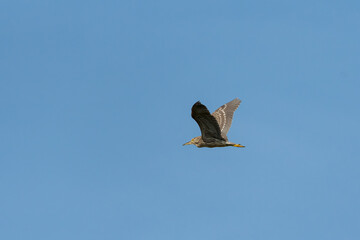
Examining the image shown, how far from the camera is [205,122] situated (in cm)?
4159

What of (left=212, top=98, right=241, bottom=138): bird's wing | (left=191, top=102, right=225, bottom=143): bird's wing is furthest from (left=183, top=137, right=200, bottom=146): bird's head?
(left=212, top=98, right=241, bottom=138): bird's wing

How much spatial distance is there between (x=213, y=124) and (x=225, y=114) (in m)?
5.42

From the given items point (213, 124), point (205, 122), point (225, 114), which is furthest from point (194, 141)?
point (205, 122)

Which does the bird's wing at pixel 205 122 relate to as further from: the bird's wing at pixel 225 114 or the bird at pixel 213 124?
the bird's wing at pixel 225 114

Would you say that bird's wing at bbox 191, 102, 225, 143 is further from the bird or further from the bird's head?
the bird's head

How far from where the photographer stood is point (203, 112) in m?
39.8

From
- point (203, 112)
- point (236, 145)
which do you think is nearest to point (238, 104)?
point (236, 145)

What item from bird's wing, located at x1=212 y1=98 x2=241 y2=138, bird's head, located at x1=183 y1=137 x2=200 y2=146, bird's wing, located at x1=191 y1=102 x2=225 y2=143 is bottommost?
bird's wing, located at x1=191 y1=102 x2=225 y2=143

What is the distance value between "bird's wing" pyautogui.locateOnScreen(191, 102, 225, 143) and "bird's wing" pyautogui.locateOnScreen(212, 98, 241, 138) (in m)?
2.37

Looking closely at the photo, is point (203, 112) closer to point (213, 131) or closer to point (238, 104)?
point (213, 131)

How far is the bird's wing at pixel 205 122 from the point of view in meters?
39.4

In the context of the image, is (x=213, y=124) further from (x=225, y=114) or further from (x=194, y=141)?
(x=225, y=114)

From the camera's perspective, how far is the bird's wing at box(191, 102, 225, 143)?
3938 centimetres

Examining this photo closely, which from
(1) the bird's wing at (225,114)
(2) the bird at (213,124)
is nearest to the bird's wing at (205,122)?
(2) the bird at (213,124)
